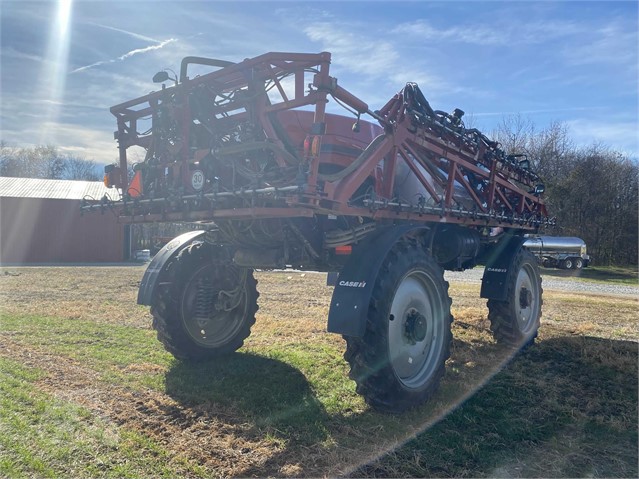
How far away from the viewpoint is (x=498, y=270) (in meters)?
6.93

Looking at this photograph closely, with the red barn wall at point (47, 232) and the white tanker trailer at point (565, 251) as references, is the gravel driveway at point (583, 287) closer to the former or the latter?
the white tanker trailer at point (565, 251)

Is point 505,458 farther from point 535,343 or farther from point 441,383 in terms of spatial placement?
point 535,343

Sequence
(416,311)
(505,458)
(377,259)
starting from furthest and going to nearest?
(416,311)
(377,259)
(505,458)

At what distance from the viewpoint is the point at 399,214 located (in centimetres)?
498

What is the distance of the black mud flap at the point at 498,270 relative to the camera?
22.2 ft

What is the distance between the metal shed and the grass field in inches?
836

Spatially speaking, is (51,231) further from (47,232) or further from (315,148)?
(315,148)

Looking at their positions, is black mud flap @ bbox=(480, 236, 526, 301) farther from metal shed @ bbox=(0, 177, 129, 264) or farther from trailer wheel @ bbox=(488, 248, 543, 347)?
metal shed @ bbox=(0, 177, 129, 264)

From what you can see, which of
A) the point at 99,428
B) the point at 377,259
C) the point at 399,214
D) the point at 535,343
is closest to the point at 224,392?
the point at 99,428

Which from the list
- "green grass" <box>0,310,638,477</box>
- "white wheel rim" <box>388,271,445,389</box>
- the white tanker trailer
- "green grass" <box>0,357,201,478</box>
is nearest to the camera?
"green grass" <box>0,357,201,478</box>

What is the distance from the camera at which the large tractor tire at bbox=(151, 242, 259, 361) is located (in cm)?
553

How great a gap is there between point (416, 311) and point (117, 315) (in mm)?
5794

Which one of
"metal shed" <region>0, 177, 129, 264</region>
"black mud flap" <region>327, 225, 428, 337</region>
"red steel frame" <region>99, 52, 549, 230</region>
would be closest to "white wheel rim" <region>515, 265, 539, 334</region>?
"red steel frame" <region>99, 52, 549, 230</region>

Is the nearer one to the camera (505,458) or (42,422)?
(505,458)
